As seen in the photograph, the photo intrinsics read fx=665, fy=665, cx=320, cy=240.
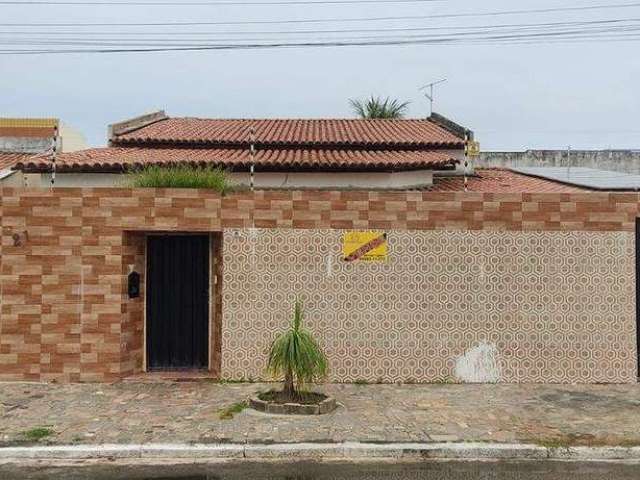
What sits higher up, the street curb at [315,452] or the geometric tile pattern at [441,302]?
the geometric tile pattern at [441,302]

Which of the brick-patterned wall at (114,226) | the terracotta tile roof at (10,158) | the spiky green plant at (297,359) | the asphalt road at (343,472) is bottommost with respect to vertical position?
the asphalt road at (343,472)

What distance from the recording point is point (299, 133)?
1647cm

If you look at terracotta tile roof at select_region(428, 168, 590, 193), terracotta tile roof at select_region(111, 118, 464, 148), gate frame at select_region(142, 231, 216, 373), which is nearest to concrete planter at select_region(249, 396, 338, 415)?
gate frame at select_region(142, 231, 216, 373)

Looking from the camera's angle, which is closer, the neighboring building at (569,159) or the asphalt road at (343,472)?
the asphalt road at (343,472)

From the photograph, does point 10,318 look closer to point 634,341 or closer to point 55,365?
point 55,365

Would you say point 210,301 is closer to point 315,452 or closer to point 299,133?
point 315,452

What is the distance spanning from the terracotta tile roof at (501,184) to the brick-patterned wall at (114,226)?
3497 millimetres

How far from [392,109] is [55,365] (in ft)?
66.3

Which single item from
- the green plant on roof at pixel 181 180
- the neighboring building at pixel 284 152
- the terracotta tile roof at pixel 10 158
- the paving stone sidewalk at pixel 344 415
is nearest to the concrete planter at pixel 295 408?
the paving stone sidewalk at pixel 344 415

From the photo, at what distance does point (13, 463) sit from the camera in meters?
6.75

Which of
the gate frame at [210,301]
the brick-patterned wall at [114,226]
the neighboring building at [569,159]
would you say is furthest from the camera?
the neighboring building at [569,159]

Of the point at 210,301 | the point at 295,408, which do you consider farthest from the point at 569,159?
the point at 295,408

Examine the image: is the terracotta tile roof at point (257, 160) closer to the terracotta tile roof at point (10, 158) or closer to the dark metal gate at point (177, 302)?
the dark metal gate at point (177, 302)

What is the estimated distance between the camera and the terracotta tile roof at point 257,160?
12961 millimetres
